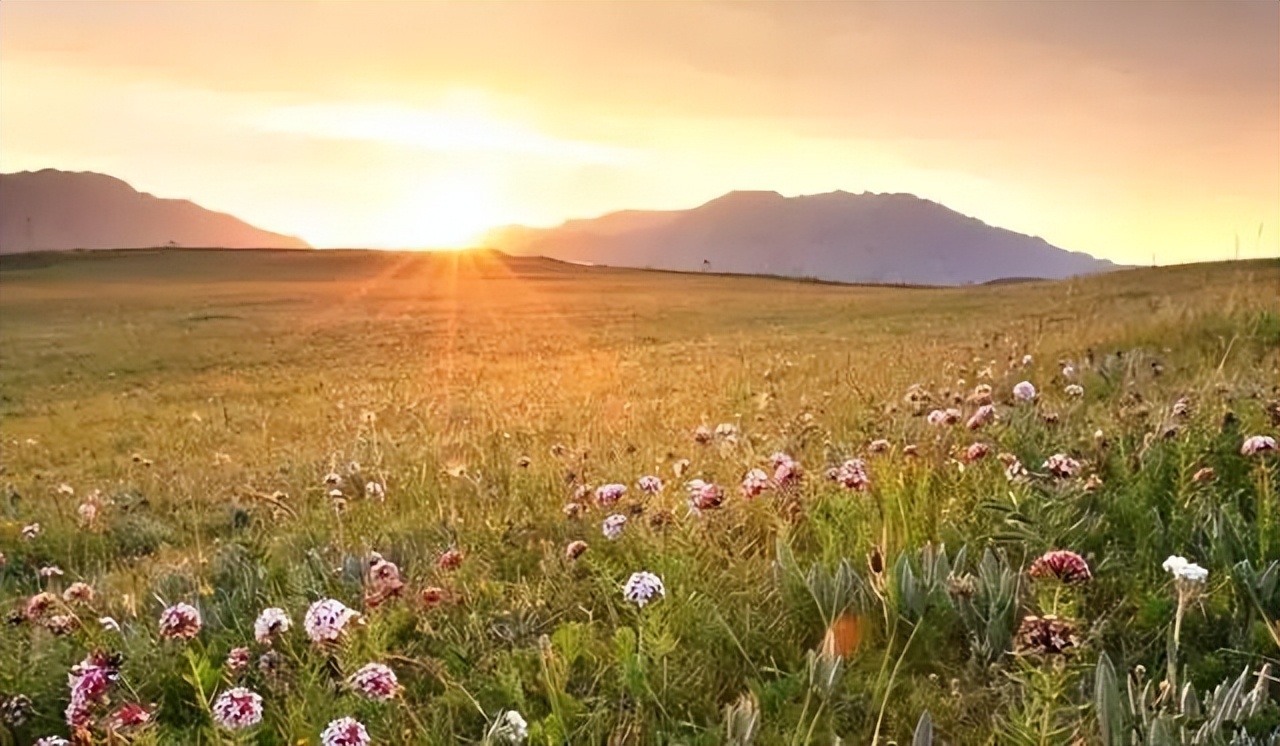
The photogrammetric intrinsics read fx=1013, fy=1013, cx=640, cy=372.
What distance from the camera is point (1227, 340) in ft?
28.0

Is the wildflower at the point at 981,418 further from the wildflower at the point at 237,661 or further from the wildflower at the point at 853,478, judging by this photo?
the wildflower at the point at 237,661

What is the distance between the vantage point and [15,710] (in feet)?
8.95

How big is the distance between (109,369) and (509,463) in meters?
21.0

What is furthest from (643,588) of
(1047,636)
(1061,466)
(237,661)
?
(1061,466)

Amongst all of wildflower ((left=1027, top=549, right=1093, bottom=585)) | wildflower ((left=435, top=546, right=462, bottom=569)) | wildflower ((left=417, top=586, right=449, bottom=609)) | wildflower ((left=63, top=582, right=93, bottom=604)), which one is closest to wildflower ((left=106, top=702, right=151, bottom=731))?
wildflower ((left=417, top=586, right=449, bottom=609))

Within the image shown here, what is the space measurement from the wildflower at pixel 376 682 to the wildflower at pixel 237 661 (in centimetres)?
55

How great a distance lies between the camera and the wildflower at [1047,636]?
210cm

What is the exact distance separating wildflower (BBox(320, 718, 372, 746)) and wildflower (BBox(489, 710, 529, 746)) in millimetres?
298

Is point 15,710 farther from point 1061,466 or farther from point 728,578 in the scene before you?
point 1061,466

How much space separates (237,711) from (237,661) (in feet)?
1.91

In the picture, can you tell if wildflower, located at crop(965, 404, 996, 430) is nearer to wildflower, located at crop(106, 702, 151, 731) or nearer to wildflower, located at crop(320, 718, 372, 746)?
wildflower, located at crop(320, 718, 372, 746)

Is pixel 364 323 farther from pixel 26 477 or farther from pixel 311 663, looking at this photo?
pixel 311 663

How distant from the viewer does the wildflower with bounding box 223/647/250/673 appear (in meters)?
2.76

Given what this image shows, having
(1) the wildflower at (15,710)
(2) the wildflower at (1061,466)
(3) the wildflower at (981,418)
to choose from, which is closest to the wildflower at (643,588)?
(2) the wildflower at (1061,466)
